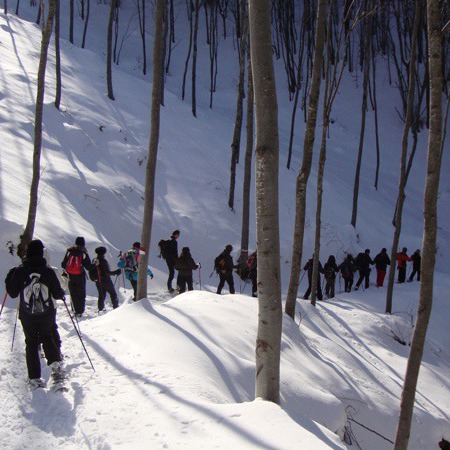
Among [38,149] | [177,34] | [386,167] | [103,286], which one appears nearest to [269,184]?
[103,286]

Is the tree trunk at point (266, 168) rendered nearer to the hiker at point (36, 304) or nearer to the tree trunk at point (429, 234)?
the tree trunk at point (429, 234)

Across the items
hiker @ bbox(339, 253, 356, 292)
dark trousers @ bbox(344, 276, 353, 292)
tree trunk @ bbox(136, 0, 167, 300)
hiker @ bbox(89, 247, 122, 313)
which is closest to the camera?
tree trunk @ bbox(136, 0, 167, 300)

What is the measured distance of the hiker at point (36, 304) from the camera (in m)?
5.30

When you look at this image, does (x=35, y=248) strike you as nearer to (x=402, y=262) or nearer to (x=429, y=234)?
(x=429, y=234)

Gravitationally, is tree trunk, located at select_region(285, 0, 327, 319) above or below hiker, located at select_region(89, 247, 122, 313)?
above

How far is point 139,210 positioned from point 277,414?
14532mm

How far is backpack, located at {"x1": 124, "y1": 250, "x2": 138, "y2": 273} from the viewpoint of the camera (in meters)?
11.7

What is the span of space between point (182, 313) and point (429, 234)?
376cm

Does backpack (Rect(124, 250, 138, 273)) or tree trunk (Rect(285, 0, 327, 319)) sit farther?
backpack (Rect(124, 250, 138, 273))

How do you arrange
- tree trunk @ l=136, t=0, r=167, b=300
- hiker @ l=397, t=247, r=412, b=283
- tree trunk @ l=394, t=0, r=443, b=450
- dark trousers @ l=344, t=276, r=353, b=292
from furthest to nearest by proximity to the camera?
hiker @ l=397, t=247, r=412, b=283, dark trousers @ l=344, t=276, r=353, b=292, tree trunk @ l=136, t=0, r=167, b=300, tree trunk @ l=394, t=0, r=443, b=450

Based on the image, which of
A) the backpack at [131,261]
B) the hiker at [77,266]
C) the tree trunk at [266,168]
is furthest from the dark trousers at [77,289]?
the tree trunk at [266,168]

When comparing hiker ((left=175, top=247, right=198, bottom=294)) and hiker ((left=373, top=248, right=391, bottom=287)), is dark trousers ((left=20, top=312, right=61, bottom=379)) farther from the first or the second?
hiker ((left=373, top=248, right=391, bottom=287))

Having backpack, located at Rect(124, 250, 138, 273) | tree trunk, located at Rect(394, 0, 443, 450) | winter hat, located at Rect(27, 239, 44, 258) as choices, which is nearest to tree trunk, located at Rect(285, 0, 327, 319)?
backpack, located at Rect(124, 250, 138, 273)

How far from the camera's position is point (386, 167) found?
34.9 m
